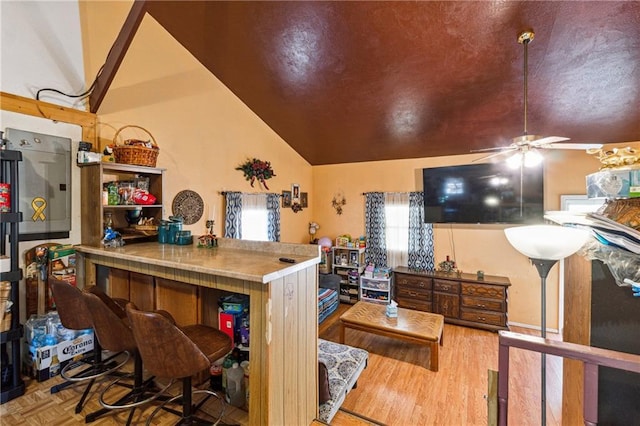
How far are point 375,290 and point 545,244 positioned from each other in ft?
11.9

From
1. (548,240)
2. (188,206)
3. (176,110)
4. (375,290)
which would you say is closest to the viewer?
(548,240)

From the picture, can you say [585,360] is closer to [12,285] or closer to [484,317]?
[12,285]

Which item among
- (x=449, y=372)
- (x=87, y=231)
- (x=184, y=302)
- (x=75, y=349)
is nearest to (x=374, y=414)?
(x=449, y=372)

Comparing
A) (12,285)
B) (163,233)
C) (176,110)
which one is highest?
(176,110)

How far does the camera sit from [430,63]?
2787 millimetres

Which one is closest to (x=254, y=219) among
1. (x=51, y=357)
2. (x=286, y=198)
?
(x=286, y=198)

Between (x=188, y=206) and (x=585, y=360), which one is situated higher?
(x=188, y=206)

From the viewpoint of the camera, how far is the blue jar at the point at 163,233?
2430 mm

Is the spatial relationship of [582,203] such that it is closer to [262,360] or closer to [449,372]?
[449,372]

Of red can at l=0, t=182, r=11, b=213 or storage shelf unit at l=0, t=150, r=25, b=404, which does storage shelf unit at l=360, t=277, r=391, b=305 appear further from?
red can at l=0, t=182, r=11, b=213

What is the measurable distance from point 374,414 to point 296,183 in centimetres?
378

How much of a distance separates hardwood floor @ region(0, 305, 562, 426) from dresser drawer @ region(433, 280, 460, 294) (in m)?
0.67

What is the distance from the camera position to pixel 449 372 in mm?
2885

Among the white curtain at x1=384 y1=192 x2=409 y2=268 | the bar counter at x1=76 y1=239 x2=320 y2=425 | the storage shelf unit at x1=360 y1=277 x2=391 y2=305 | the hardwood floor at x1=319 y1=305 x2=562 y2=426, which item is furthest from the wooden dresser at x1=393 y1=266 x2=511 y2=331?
the bar counter at x1=76 y1=239 x2=320 y2=425
